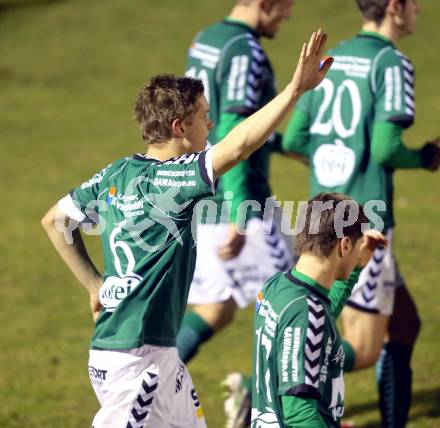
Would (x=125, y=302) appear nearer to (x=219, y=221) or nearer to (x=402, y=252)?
(x=219, y=221)

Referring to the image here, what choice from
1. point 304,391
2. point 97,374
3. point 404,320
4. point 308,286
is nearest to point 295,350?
point 304,391

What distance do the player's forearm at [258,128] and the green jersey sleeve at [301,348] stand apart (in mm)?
640

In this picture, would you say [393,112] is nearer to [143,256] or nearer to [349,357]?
[349,357]

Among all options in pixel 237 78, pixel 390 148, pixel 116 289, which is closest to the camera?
pixel 116 289

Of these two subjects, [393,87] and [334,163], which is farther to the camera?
[334,163]

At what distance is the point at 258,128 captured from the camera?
4.03 meters

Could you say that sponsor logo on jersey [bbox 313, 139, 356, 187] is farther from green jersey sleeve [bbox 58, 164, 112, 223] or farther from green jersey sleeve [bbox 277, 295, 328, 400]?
green jersey sleeve [bbox 277, 295, 328, 400]

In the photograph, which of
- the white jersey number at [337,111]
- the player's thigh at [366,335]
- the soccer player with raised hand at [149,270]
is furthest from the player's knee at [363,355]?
the soccer player with raised hand at [149,270]

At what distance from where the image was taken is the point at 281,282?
4.44m

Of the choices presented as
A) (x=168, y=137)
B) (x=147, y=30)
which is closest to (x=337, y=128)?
(x=168, y=137)

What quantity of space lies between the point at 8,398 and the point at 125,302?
3128 millimetres

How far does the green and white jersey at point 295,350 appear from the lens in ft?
13.8

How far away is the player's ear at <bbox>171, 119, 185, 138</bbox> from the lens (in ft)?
14.9

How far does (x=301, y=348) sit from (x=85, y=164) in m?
12.0
